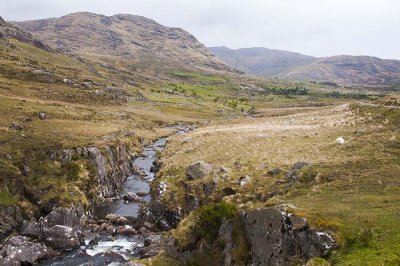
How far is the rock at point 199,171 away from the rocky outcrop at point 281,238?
80.3 ft

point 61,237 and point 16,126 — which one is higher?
point 16,126

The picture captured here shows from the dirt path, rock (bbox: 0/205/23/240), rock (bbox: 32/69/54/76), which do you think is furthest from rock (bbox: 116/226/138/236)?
rock (bbox: 32/69/54/76)

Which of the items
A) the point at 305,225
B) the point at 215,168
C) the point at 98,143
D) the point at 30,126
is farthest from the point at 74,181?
the point at 305,225

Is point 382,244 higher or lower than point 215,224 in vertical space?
higher

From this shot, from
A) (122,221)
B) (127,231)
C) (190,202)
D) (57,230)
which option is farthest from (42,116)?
(190,202)

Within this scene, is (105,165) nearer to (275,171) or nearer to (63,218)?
(63,218)

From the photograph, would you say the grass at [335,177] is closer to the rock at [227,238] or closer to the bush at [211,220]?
the bush at [211,220]

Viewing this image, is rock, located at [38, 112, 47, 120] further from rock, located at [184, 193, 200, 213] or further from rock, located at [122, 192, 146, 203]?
rock, located at [184, 193, 200, 213]

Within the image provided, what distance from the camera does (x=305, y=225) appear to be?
1089 inches

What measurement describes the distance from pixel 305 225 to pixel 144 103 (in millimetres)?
154676

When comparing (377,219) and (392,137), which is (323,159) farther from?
(377,219)

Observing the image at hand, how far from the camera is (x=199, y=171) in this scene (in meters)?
56.3

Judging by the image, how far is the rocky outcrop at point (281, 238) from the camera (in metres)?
26.4

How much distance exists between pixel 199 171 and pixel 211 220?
22236 mm
